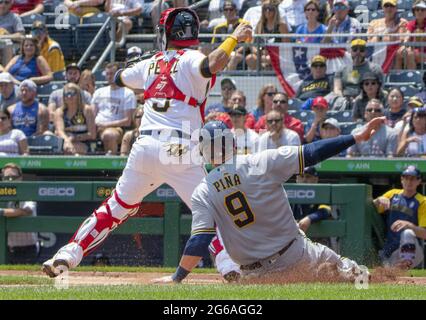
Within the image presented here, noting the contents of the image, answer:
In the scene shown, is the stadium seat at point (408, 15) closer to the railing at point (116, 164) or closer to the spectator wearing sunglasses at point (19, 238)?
the railing at point (116, 164)

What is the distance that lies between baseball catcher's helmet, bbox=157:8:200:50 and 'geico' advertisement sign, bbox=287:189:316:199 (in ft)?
11.2

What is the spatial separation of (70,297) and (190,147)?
2163mm

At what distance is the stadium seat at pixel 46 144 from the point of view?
43.7 feet

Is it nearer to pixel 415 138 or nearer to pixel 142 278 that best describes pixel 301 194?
pixel 415 138

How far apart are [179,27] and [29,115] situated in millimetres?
5860

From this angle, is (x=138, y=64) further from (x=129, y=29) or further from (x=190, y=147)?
(x=129, y=29)

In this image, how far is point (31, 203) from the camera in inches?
485

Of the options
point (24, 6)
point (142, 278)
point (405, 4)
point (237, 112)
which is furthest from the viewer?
point (24, 6)

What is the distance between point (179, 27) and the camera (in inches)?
329

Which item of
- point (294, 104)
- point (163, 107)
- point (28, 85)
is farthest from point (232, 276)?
point (28, 85)

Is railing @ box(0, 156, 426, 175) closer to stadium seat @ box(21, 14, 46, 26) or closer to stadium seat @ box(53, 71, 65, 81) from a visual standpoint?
stadium seat @ box(53, 71, 65, 81)

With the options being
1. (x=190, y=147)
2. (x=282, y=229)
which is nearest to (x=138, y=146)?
(x=190, y=147)

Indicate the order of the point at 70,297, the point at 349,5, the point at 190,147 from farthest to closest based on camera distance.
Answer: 1. the point at 349,5
2. the point at 190,147
3. the point at 70,297

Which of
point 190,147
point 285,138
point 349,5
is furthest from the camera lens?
point 349,5
